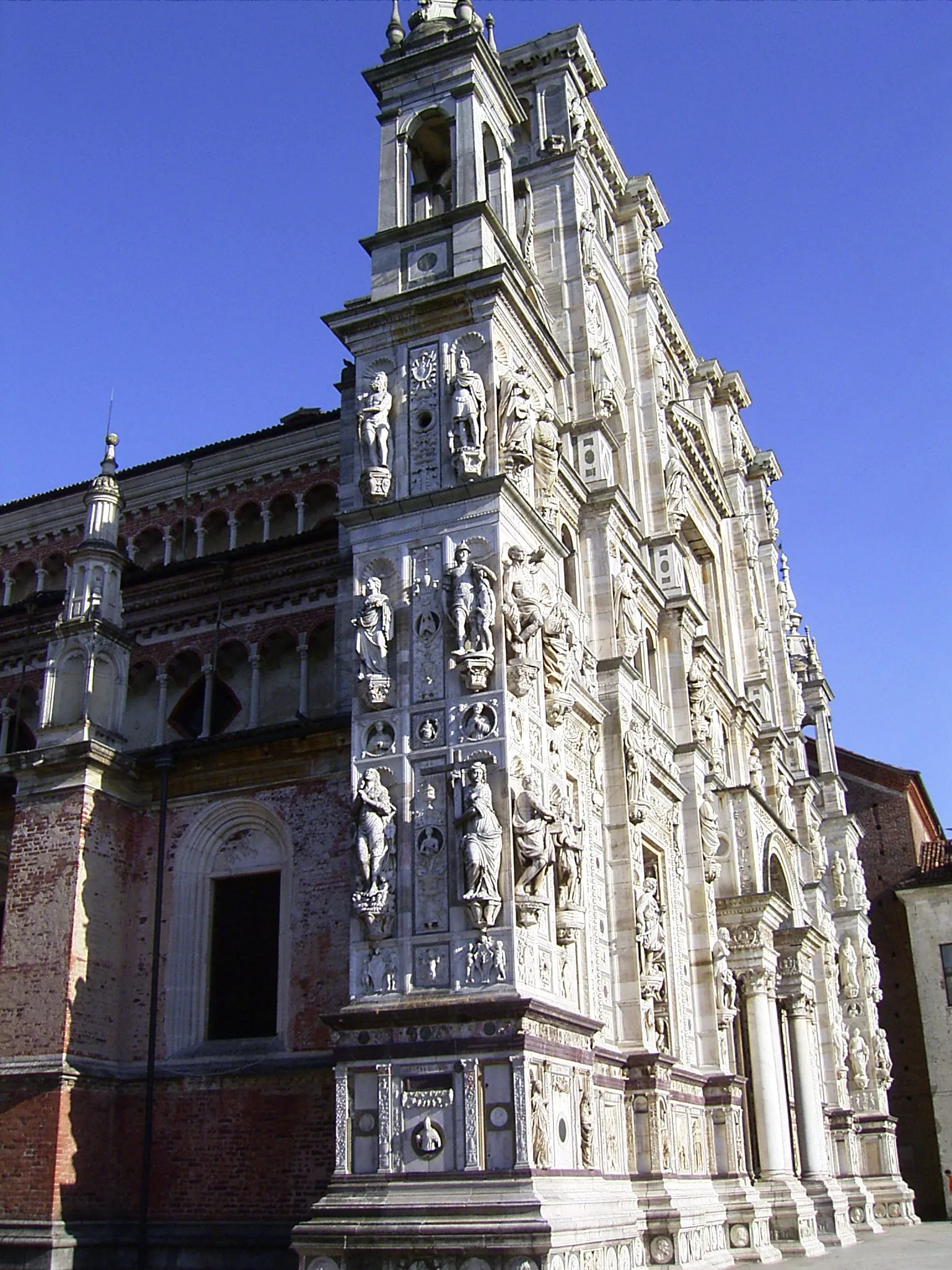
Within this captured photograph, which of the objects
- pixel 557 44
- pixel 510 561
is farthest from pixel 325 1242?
pixel 557 44

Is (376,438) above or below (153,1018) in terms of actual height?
above

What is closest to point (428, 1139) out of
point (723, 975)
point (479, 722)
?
point (479, 722)

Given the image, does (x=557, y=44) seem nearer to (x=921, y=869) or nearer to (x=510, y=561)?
(x=510, y=561)

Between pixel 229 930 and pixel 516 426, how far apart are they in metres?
9.49

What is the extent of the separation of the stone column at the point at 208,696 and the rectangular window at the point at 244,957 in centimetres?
527

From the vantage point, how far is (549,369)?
24.1 meters

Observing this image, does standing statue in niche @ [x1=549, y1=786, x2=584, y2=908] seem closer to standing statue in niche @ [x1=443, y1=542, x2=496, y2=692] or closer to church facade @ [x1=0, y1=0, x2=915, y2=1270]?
church facade @ [x1=0, y1=0, x2=915, y2=1270]

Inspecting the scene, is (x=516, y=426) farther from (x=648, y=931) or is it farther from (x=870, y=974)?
(x=870, y=974)

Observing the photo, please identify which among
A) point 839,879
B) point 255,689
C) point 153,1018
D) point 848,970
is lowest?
point 153,1018

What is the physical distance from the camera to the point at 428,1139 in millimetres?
16953

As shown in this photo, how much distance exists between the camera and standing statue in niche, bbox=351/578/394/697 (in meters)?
19.7

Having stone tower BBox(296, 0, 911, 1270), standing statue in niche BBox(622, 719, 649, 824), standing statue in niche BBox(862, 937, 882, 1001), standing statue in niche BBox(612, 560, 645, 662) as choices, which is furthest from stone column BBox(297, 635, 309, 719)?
standing statue in niche BBox(862, 937, 882, 1001)

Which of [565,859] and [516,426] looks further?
[516,426]

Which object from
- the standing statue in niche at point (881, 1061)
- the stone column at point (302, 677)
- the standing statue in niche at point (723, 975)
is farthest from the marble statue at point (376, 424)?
the standing statue in niche at point (881, 1061)
